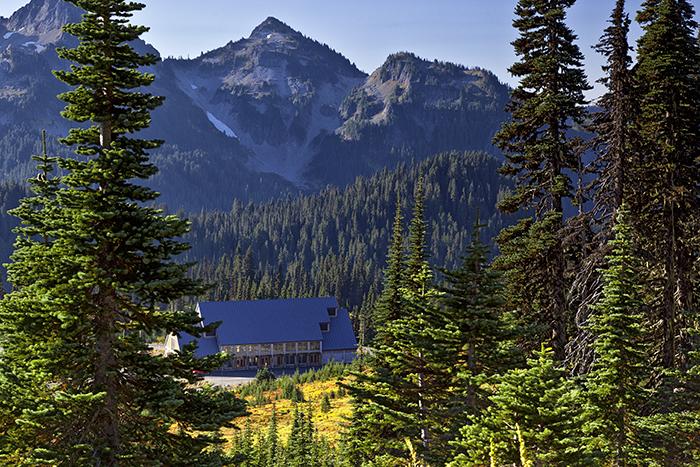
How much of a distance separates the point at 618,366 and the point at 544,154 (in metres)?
7.37

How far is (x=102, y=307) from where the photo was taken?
1176 centimetres

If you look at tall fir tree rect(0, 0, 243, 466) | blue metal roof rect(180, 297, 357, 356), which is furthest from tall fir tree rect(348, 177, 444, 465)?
blue metal roof rect(180, 297, 357, 356)

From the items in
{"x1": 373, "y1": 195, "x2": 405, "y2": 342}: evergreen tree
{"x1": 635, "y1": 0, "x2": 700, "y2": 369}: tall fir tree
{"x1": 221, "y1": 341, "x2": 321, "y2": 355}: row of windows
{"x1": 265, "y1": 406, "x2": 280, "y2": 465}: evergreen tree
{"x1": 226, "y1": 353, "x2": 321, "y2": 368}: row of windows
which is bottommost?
{"x1": 226, "y1": 353, "x2": 321, "y2": 368}: row of windows

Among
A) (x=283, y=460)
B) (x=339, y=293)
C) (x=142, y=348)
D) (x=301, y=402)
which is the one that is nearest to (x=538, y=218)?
(x=142, y=348)

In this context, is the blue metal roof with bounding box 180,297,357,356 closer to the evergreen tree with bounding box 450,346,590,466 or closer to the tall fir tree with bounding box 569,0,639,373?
the tall fir tree with bounding box 569,0,639,373

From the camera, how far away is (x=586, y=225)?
69.6ft

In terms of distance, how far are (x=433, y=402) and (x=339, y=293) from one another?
131 m

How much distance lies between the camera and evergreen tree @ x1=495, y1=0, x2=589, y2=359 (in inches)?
819

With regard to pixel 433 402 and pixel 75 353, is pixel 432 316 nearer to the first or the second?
Result: pixel 433 402

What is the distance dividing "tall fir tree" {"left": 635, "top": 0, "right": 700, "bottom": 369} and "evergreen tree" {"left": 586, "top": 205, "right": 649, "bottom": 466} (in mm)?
4318

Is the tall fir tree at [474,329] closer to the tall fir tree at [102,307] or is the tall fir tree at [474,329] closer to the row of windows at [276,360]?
the tall fir tree at [102,307]

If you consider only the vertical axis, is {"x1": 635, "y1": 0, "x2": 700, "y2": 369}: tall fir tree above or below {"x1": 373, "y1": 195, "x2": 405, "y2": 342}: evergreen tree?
above

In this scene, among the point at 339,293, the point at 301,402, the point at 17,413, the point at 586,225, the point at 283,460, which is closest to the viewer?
the point at 17,413

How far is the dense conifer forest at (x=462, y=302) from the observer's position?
11.4 m
